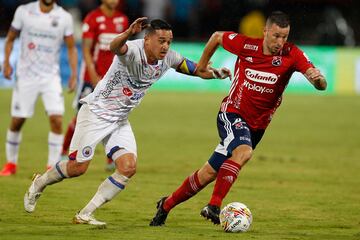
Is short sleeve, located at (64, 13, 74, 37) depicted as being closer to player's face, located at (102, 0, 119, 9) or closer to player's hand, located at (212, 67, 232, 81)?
player's face, located at (102, 0, 119, 9)

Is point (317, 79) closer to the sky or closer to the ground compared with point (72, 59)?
closer to the sky

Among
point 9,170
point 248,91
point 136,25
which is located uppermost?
point 136,25

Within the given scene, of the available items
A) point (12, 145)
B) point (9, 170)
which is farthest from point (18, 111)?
point (9, 170)

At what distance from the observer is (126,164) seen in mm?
8875

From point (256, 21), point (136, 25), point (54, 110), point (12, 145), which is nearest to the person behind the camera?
point (136, 25)

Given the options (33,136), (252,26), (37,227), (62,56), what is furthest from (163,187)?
(252,26)

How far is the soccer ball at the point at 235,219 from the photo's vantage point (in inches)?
341

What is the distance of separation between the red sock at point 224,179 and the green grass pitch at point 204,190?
1.17 ft

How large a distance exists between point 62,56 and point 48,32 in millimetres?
14366

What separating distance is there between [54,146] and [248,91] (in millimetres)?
4488

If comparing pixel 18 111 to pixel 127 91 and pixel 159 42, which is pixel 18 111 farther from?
pixel 159 42

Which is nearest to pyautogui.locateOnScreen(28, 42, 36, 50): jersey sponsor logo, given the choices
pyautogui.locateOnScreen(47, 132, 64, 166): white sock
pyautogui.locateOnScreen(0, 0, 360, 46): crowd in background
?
pyautogui.locateOnScreen(47, 132, 64, 166): white sock

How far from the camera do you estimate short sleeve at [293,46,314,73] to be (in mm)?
9036

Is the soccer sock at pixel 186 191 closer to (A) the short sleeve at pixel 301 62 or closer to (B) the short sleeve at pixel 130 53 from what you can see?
(B) the short sleeve at pixel 130 53
